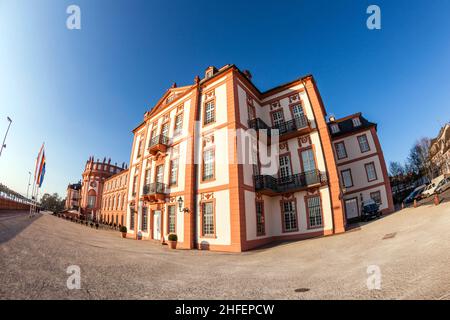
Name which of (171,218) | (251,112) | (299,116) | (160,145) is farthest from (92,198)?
(299,116)

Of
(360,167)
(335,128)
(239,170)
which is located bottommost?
(239,170)

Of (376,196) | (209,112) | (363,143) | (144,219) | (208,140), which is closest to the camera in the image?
(208,140)

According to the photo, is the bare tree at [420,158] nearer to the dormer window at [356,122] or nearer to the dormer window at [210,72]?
the dormer window at [356,122]

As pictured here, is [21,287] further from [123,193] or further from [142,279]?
A: [123,193]

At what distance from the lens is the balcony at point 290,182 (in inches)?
576

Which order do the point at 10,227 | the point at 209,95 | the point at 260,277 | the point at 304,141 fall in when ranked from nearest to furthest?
the point at 260,277
the point at 10,227
the point at 304,141
the point at 209,95

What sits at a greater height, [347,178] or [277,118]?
[277,118]

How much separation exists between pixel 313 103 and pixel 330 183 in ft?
21.9

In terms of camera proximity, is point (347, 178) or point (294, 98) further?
point (347, 178)

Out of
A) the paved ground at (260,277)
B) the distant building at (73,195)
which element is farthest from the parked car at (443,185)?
the distant building at (73,195)

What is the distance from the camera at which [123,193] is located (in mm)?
38938

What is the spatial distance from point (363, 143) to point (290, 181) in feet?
48.5

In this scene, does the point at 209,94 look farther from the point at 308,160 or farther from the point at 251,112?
the point at 308,160

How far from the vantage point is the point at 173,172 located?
58.7 ft
